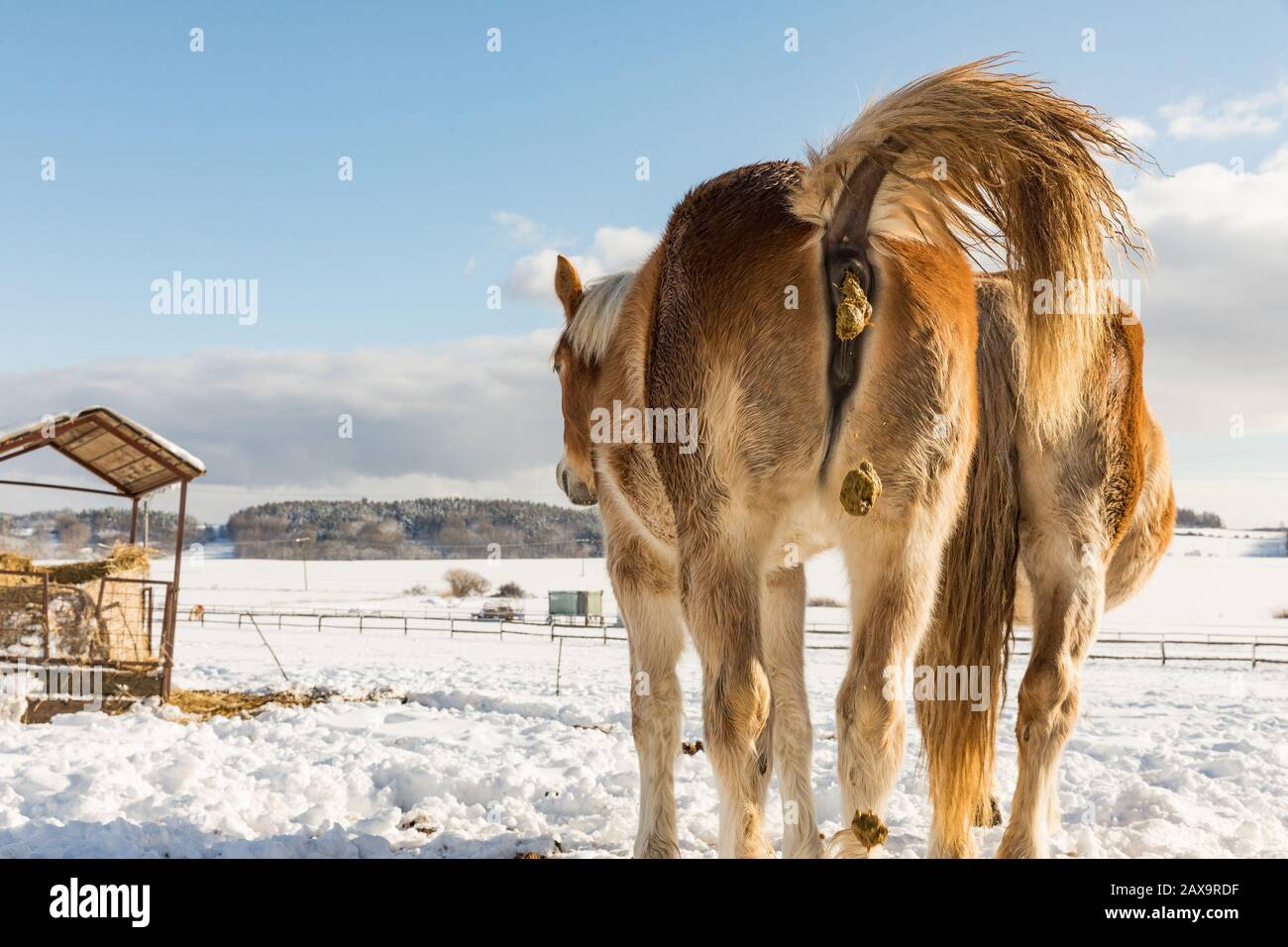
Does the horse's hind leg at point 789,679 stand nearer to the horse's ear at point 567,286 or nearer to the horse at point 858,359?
the horse at point 858,359

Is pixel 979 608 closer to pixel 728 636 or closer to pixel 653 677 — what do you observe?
pixel 653 677

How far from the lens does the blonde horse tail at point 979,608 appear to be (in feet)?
13.2

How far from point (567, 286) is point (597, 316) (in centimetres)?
44

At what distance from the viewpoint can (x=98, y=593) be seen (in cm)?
1030

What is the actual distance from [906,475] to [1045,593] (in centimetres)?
153

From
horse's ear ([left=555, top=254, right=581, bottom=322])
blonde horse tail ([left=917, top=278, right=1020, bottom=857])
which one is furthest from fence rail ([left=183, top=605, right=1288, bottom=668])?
horse's ear ([left=555, top=254, right=581, bottom=322])

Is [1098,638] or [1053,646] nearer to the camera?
[1053,646]

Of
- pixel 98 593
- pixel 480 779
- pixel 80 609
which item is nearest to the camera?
pixel 480 779

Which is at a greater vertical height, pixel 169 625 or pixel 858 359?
pixel 858 359

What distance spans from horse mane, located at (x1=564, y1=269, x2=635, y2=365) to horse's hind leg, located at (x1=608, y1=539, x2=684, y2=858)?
1058 mm

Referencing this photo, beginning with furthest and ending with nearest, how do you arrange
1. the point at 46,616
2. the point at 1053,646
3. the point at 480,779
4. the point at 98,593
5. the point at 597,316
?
the point at 98,593
the point at 46,616
the point at 480,779
the point at 597,316
the point at 1053,646

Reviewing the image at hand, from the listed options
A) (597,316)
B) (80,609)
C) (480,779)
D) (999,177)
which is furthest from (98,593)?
(999,177)

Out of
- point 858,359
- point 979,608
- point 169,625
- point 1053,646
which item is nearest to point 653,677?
point 979,608

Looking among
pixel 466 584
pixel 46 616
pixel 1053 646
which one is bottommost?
pixel 466 584
